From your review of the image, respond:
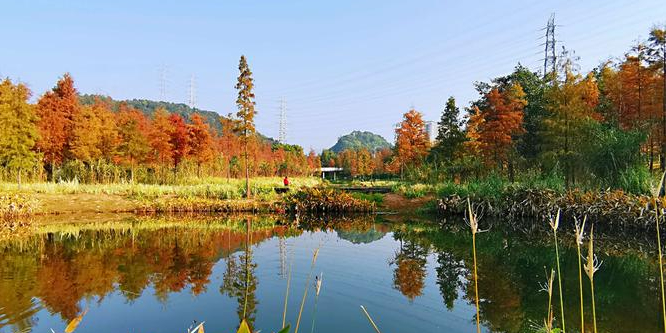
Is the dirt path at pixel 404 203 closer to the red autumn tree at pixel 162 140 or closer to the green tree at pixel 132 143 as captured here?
the red autumn tree at pixel 162 140

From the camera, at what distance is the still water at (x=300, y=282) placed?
18.1ft

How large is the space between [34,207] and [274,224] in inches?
383

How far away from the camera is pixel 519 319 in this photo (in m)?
5.50

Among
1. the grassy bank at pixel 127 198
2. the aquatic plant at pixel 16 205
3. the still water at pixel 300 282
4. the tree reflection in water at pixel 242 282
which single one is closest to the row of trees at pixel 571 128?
the still water at pixel 300 282

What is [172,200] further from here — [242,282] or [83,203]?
[242,282]

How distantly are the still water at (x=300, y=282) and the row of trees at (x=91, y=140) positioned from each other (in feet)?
28.8

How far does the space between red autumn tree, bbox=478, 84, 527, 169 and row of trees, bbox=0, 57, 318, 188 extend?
38.0 ft

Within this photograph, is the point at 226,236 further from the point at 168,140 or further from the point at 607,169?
the point at 168,140

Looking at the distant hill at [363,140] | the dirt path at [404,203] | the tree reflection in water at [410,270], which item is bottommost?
the tree reflection in water at [410,270]

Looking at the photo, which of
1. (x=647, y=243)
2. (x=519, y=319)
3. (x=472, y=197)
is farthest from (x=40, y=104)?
(x=647, y=243)

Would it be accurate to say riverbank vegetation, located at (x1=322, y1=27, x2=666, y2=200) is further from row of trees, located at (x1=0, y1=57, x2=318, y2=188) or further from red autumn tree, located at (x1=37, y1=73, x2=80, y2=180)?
red autumn tree, located at (x1=37, y1=73, x2=80, y2=180)

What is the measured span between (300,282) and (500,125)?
1484 cm

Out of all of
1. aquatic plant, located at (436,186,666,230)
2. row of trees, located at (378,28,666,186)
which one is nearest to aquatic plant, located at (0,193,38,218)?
aquatic plant, located at (436,186,666,230)

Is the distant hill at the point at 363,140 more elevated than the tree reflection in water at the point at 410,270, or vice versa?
the distant hill at the point at 363,140
